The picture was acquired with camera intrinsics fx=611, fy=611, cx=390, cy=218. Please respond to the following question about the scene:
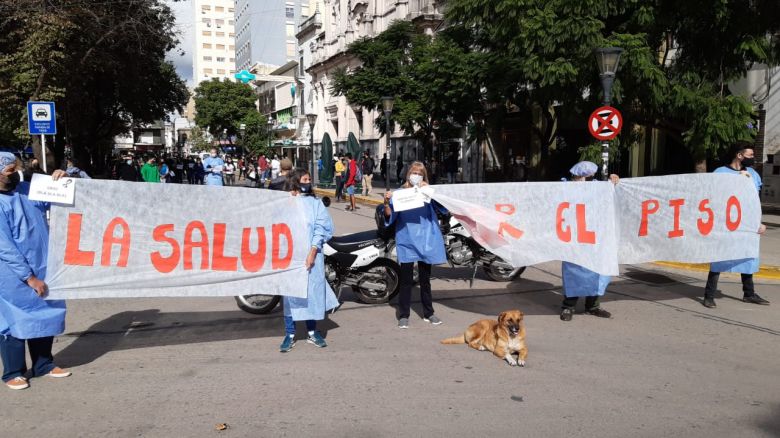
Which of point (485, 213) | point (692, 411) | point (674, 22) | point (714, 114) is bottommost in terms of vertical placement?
point (692, 411)

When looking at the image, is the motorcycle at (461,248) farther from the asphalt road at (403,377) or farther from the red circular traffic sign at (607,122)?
the red circular traffic sign at (607,122)

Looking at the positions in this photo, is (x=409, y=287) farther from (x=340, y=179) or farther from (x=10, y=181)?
(x=340, y=179)

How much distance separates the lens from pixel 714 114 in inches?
571

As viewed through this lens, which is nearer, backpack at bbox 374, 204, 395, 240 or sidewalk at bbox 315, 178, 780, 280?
backpack at bbox 374, 204, 395, 240

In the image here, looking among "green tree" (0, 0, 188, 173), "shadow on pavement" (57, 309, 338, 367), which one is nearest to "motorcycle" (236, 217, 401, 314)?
"shadow on pavement" (57, 309, 338, 367)

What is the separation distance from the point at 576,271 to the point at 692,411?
2.48 meters

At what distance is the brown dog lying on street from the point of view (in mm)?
5348

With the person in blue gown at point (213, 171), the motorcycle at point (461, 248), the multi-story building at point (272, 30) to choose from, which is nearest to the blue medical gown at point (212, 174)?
the person in blue gown at point (213, 171)

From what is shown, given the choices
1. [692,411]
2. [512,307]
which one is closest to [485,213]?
[512,307]

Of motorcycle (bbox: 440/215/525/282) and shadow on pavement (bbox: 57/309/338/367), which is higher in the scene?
motorcycle (bbox: 440/215/525/282)

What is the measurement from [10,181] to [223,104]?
72.6 m

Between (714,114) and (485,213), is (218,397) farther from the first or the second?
(714,114)

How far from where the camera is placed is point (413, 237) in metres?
6.45

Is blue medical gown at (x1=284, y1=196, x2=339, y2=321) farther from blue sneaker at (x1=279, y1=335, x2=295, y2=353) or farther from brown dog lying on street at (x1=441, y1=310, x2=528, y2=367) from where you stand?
brown dog lying on street at (x1=441, y1=310, x2=528, y2=367)
